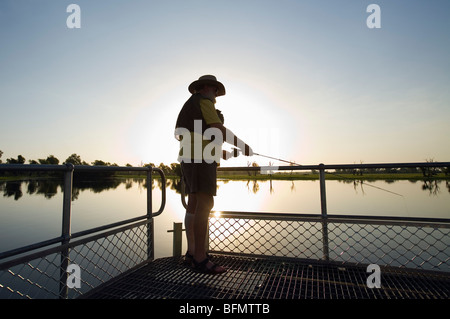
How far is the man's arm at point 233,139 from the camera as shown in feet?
6.59

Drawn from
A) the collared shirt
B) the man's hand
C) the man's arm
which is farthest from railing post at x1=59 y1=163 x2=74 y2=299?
the man's hand

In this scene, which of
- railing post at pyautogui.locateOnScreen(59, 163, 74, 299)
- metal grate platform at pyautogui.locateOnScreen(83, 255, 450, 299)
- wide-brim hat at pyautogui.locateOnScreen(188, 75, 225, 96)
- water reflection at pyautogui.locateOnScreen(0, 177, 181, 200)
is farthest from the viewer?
water reflection at pyautogui.locateOnScreen(0, 177, 181, 200)

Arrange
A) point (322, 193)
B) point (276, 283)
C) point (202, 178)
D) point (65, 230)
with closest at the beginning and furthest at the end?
point (65, 230) → point (276, 283) → point (202, 178) → point (322, 193)

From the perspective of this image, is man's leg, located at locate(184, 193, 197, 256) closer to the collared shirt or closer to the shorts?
the shorts

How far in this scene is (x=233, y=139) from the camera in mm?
2191

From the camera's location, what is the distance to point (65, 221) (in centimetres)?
160

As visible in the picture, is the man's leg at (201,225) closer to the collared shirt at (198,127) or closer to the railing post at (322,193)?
the collared shirt at (198,127)

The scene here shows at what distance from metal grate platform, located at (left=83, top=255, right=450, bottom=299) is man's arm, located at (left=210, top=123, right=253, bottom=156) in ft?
3.72

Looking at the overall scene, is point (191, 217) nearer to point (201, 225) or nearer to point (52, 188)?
point (201, 225)

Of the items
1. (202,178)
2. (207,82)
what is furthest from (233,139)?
(207,82)

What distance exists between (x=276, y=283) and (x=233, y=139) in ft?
4.18

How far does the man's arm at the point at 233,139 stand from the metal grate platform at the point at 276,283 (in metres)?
1.13

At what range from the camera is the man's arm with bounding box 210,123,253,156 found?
2008 mm
